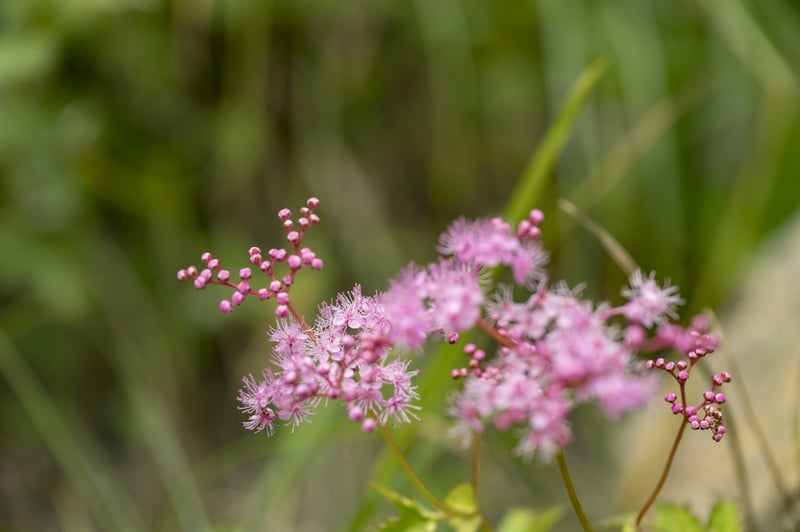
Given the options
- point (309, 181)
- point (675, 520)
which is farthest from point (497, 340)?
point (309, 181)

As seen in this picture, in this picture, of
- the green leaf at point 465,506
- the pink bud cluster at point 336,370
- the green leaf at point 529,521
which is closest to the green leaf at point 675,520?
the green leaf at point 529,521

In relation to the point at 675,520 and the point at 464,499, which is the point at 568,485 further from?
the point at 675,520

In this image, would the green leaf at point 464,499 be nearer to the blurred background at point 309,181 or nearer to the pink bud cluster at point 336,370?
the pink bud cluster at point 336,370

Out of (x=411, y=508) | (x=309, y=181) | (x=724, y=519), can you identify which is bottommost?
(x=724, y=519)

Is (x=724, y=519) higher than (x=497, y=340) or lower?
lower

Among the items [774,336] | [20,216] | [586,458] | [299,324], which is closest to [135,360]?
[20,216]

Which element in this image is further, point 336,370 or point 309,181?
point 309,181

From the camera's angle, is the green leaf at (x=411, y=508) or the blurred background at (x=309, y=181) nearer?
the green leaf at (x=411, y=508)
